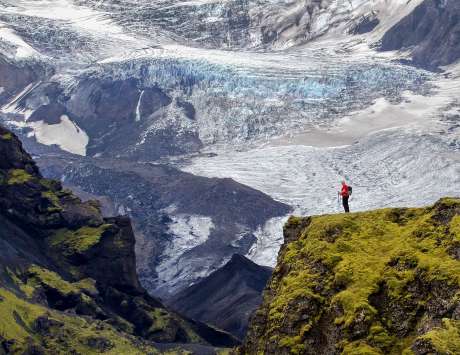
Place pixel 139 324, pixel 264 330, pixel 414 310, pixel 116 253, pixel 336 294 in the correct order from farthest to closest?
1. pixel 116 253
2. pixel 139 324
3. pixel 264 330
4. pixel 336 294
5. pixel 414 310

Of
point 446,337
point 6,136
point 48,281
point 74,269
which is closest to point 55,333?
point 48,281

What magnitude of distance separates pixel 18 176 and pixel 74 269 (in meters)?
18.9

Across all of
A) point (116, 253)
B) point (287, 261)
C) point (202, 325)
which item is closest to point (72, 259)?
point (116, 253)

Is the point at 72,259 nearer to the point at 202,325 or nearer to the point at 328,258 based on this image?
the point at 202,325

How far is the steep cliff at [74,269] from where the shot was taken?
13825 centimetres

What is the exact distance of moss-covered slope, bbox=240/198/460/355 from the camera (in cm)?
2462

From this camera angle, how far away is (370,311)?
25484 mm

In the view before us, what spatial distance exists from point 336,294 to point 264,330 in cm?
285

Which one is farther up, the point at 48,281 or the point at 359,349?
the point at 359,349

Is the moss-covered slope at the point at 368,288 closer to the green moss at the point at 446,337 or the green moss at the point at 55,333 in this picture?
the green moss at the point at 446,337

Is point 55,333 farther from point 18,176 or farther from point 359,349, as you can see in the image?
point 359,349

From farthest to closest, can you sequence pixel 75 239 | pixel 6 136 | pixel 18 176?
pixel 18 176
pixel 75 239
pixel 6 136

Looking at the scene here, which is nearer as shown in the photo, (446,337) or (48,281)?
(446,337)

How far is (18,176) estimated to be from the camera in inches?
7170
